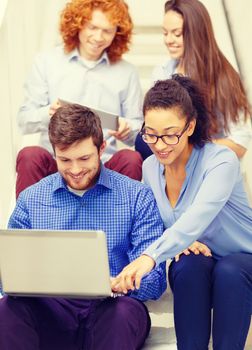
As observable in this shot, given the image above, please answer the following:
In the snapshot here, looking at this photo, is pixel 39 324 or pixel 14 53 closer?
pixel 39 324

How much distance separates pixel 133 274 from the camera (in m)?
2.50

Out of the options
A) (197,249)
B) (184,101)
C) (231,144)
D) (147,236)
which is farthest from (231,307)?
(231,144)

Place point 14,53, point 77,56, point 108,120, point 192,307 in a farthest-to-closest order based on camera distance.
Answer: point 14,53
point 77,56
point 108,120
point 192,307

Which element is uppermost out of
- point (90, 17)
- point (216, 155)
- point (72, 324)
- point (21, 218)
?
point (90, 17)

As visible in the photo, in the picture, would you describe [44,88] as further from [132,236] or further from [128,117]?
[132,236]

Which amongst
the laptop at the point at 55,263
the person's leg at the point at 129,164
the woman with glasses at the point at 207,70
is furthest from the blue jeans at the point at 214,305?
the woman with glasses at the point at 207,70

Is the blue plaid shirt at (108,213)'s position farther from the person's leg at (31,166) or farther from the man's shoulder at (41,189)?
the person's leg at (31,166)

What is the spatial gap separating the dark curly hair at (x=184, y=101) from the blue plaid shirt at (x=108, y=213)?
0.71ft

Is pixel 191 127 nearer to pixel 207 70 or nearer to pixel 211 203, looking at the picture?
pixel 211 203

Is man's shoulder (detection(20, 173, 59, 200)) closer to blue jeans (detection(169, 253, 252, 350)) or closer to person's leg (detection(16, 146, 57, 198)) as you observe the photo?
person's leg (detection(16, 146, 57, 198))

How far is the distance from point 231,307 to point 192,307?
0.32 ft

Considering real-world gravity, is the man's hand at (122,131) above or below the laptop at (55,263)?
above

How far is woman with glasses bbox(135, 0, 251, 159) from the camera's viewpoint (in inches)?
128

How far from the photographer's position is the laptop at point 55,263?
2.41m
